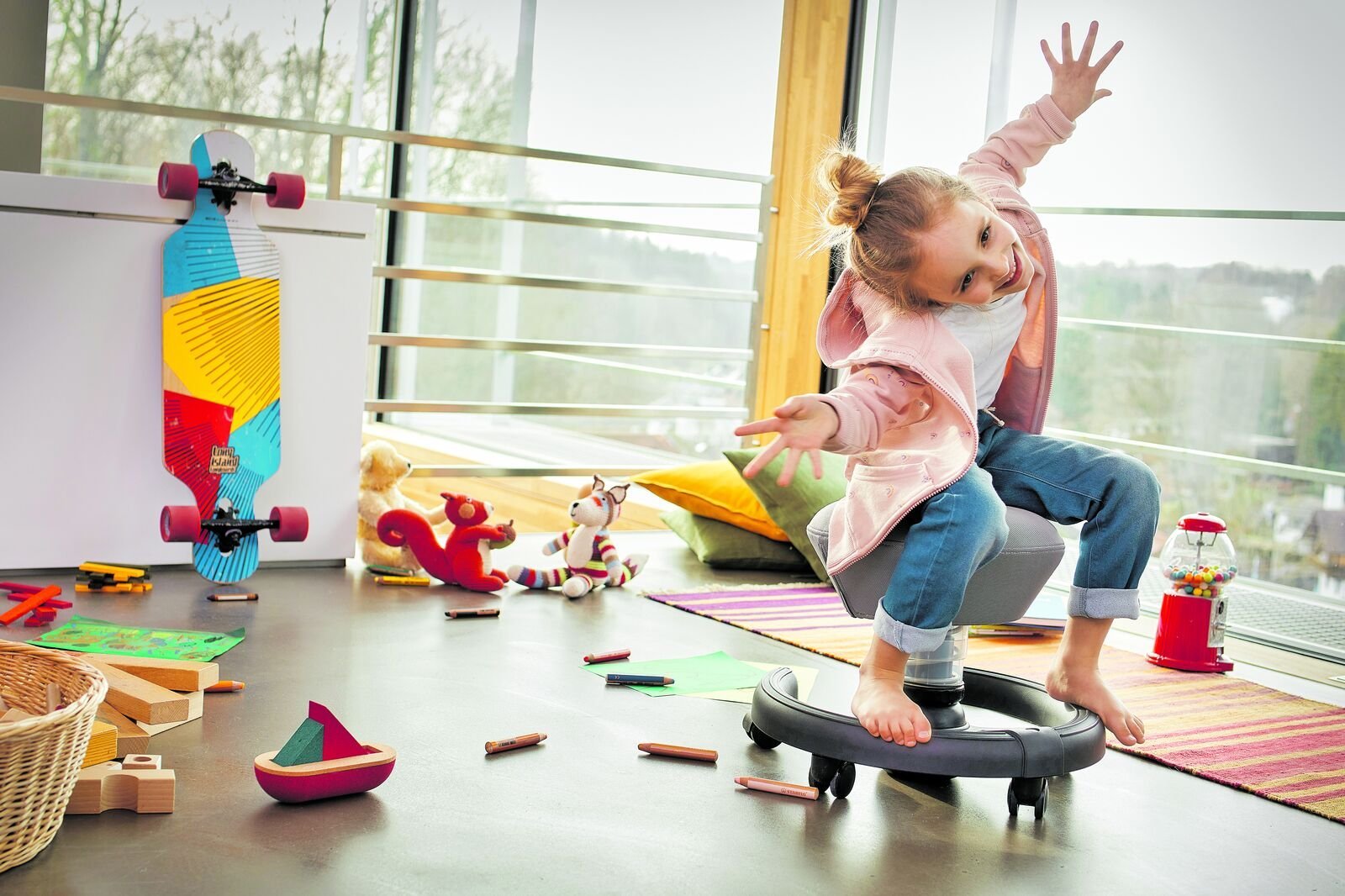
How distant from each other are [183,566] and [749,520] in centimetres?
130

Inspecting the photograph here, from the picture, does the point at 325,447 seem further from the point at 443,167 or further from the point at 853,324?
the point at 443,167

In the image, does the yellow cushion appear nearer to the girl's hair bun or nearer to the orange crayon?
the orange crayon

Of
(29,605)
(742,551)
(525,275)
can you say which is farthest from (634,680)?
(525,275)

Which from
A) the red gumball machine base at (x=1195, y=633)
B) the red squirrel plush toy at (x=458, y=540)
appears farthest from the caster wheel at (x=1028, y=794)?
the red squirrel plush toy at (x=458, y=540)

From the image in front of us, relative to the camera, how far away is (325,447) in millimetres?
2828

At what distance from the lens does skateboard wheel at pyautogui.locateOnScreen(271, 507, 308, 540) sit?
2543mm

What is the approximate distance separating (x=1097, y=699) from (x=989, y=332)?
0.51 metres

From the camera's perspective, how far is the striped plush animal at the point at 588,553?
2766 mm

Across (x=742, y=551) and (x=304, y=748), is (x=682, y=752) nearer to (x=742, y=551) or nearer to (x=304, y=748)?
(x=304, y=748)

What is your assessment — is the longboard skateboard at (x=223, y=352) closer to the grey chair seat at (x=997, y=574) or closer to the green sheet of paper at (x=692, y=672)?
the green sheet of paper at (x=692, y=672)

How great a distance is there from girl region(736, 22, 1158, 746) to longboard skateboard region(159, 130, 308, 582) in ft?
4.31

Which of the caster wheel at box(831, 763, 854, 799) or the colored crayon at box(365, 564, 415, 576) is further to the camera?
the colored crayon at box(365, 564, 415, 576)

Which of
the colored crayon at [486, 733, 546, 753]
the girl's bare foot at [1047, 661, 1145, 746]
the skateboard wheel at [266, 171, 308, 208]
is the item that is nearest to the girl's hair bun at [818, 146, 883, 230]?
the girl's bare foot at [1047, 661, 1145, 746]

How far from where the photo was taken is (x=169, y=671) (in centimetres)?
182
